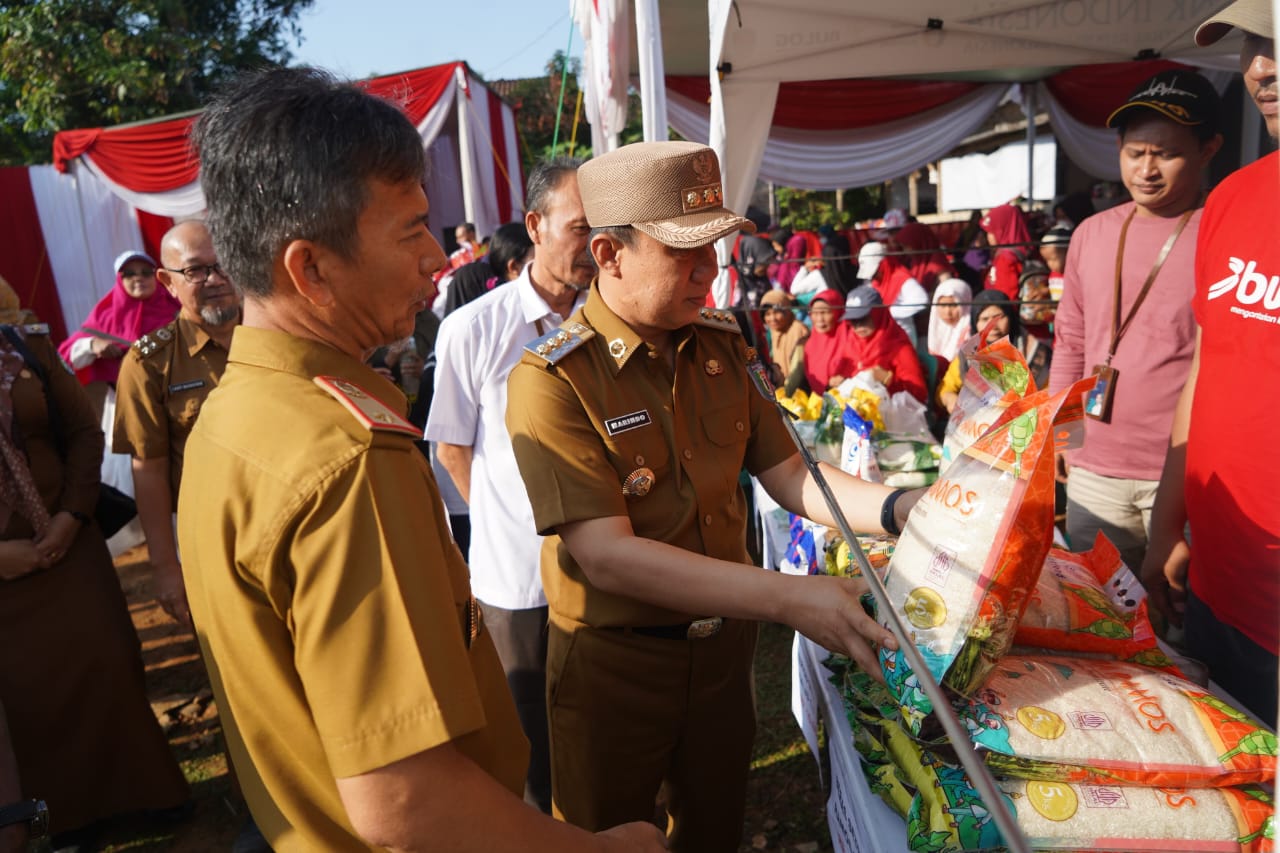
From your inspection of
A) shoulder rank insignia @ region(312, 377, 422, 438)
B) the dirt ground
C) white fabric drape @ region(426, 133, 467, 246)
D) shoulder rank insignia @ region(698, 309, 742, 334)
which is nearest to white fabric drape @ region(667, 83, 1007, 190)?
white fabric drape @ region(426, 133, 467, 246)

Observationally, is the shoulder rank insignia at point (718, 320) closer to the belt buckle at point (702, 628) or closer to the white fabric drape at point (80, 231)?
the belt buckle at point (702, 628)

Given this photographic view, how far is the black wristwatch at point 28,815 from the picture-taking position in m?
1.69

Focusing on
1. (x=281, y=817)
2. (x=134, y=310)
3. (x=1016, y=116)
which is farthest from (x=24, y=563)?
(x=1016, y=116)

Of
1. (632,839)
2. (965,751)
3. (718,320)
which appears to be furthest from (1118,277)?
(632,839)

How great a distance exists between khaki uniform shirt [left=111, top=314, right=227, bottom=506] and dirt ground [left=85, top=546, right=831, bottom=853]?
5.10ft

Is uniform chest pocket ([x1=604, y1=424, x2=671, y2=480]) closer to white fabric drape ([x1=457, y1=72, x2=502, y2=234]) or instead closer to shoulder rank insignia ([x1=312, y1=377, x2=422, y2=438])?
shoulder rank insignia ([x1=312, y1=377, x2=422, y2=438])

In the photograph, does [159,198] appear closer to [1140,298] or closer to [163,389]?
[163,389]

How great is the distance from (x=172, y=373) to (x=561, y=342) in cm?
194

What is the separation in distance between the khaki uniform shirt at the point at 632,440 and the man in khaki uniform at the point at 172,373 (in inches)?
68.6

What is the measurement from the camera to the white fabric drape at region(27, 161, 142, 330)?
11.4 m

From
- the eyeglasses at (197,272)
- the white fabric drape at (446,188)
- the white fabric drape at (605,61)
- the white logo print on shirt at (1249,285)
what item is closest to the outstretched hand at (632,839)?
the white logo print on shirt at (1249,285)

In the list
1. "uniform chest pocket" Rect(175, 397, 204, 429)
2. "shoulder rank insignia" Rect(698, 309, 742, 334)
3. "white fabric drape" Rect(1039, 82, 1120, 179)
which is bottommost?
"uniform chest pocket" Rect(175, 397, 204, 429)

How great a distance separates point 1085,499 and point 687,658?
1918mm

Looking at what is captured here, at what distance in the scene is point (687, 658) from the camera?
193 cm
